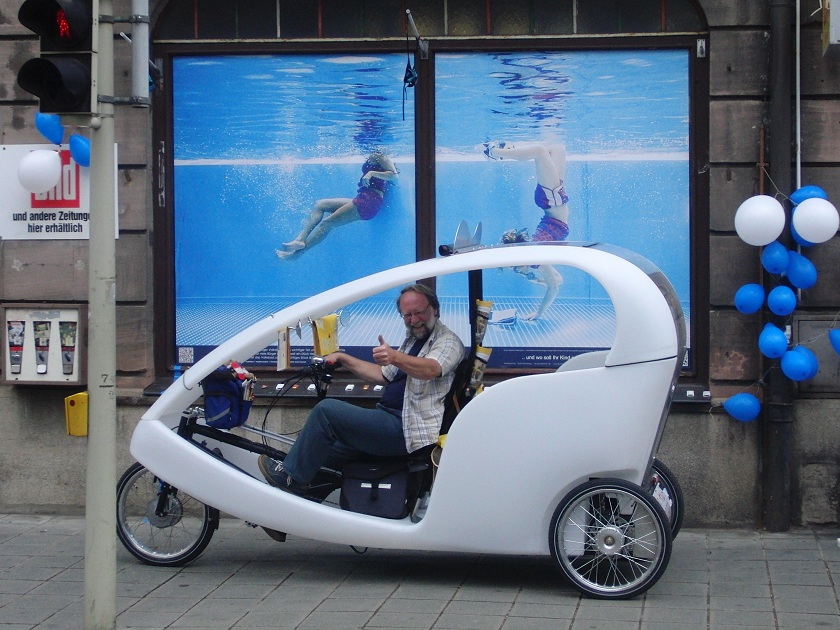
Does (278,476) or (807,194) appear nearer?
(278,476)

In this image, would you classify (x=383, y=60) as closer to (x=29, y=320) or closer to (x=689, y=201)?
(x=689, y=201)

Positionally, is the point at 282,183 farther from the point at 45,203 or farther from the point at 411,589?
the point at 411,589

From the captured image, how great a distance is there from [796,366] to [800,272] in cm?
59

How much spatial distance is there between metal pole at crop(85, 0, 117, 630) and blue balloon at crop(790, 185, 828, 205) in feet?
13.6

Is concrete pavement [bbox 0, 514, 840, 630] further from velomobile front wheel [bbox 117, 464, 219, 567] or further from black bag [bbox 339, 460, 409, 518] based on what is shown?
black bag [bbox 339, 460, 409, 518]

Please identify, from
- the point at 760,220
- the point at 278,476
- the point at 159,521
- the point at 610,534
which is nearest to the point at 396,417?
the point at 278,476

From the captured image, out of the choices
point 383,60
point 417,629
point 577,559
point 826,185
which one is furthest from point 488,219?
point 417,629

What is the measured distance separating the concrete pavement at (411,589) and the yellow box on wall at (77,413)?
1.08m

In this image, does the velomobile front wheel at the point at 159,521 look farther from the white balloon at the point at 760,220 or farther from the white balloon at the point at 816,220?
the white balloon at the point at 816,220

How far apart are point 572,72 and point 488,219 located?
3.72ft

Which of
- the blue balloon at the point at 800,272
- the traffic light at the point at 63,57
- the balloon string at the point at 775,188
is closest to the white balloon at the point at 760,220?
the blue balloon at the point at 800,272

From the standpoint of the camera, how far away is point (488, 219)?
8109 mm

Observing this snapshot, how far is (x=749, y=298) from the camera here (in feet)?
23.6

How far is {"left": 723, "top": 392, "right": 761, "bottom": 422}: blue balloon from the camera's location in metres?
7.30
